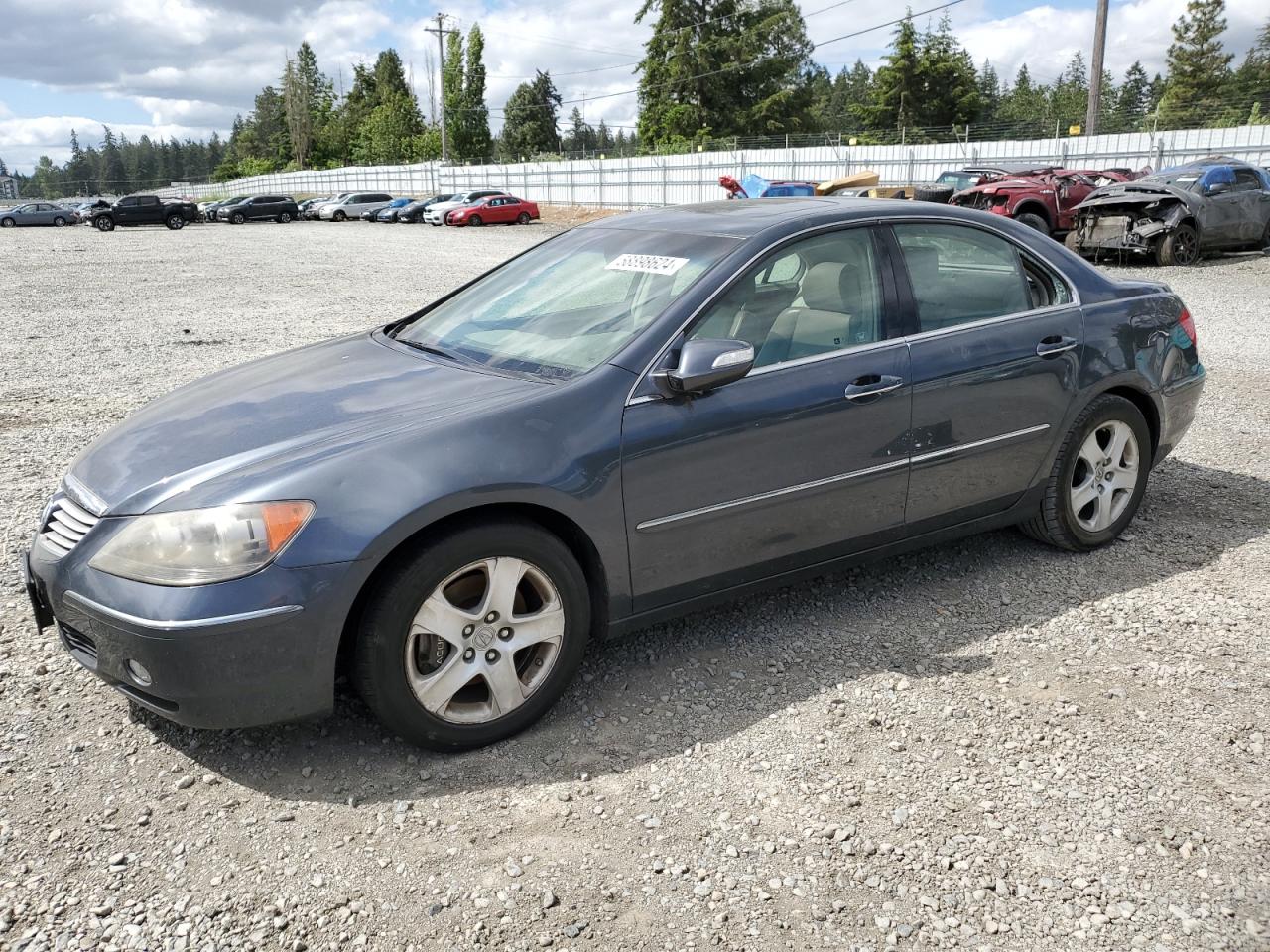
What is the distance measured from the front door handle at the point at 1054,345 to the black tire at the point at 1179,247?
14.8 m

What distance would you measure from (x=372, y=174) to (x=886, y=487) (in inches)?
3026

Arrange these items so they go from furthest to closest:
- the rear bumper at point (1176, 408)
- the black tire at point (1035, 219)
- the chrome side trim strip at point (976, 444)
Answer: the black tire at point (1035, 219) < the rear bumper at point (1176, 408) < the chrome side trim strip at point (976, 444)

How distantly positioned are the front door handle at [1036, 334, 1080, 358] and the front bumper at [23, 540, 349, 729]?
295 cm

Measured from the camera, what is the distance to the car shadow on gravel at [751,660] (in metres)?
3.11

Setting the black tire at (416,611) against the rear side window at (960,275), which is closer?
the black tire at (416,611)

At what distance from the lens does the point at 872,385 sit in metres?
3.75

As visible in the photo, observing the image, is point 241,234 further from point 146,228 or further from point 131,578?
point 131,578

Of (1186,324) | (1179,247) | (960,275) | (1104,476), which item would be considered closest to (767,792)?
(960,275)

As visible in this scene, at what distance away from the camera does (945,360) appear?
3947mm

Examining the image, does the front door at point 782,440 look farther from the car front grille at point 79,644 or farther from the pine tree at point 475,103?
the pine tree at point 475,103

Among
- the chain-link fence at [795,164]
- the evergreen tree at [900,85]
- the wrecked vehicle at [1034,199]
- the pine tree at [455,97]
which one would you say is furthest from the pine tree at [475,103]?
the wrecked vehicle at [1034,199]

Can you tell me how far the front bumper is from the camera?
2715 millimetres

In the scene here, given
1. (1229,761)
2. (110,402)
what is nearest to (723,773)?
(1229,761)

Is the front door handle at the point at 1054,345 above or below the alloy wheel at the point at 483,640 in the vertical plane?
above
